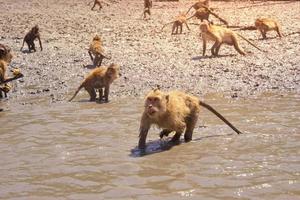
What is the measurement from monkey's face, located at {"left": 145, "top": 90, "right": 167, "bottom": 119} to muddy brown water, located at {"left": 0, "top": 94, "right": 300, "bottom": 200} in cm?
57

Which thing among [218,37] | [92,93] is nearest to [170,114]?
[92,93]

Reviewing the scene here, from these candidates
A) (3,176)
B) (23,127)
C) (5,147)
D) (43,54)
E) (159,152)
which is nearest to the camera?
(3,176)

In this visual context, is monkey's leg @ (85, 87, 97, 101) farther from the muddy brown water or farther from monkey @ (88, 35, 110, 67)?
monkey @ (88, 35, 110, 67)

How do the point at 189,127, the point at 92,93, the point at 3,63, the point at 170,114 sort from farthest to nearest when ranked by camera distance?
the point at 3,63 → the point at 92,93 → the point at 189,127 → the point at 170,114

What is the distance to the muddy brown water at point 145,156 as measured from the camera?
21.0ft

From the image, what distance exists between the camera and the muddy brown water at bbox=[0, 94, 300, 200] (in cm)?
640

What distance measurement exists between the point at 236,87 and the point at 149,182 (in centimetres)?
630

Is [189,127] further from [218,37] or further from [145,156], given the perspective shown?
[218,37]

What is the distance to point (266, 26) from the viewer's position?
697 inches

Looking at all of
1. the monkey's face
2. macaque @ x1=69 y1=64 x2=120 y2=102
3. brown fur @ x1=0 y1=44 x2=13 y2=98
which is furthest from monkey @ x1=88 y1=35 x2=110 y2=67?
the monkey's face

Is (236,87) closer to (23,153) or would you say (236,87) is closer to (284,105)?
(284,105)

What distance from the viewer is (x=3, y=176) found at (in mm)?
7141

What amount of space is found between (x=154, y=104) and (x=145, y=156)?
0.70 metres

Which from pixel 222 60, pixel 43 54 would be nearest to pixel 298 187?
pixel 222 60
